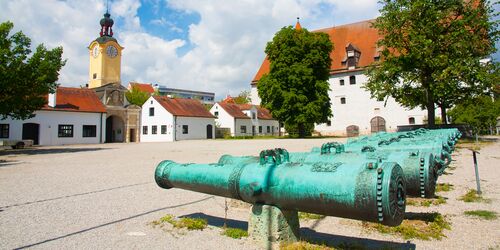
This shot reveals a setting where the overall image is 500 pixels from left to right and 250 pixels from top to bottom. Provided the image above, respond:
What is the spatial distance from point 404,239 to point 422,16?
63.8 ft

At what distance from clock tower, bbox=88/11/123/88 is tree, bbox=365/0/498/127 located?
132ft

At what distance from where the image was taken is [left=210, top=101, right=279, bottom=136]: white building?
1919 inches

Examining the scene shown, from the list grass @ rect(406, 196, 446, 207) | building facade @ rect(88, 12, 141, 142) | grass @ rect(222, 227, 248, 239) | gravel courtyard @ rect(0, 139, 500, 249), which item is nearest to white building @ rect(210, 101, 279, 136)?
building facade @ rect(88, 12, 141, 142)

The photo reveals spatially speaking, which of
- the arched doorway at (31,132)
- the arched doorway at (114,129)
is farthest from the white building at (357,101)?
the arched doorway at (31,132)

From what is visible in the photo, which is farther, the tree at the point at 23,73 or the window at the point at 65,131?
the window at the point at 65,131

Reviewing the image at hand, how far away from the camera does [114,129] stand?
1676 inches

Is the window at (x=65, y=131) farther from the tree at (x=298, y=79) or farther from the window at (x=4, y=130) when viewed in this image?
the tree at (x=298, y=79)

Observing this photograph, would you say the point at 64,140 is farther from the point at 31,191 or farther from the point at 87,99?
the point at 31,191

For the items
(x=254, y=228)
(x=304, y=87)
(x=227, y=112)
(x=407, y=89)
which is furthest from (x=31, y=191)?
(x=227, y=112)

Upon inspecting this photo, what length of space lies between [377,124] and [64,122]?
3577 cm

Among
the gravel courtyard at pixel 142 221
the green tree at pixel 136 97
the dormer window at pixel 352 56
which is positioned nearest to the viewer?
the gravel courtyard at pixel 142 221

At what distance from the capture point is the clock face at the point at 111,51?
5097 cm

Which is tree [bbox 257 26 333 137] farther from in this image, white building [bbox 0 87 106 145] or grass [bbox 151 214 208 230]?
grass [bbox 151 214 208 230]

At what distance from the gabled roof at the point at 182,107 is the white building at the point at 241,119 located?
4484 millimetres
